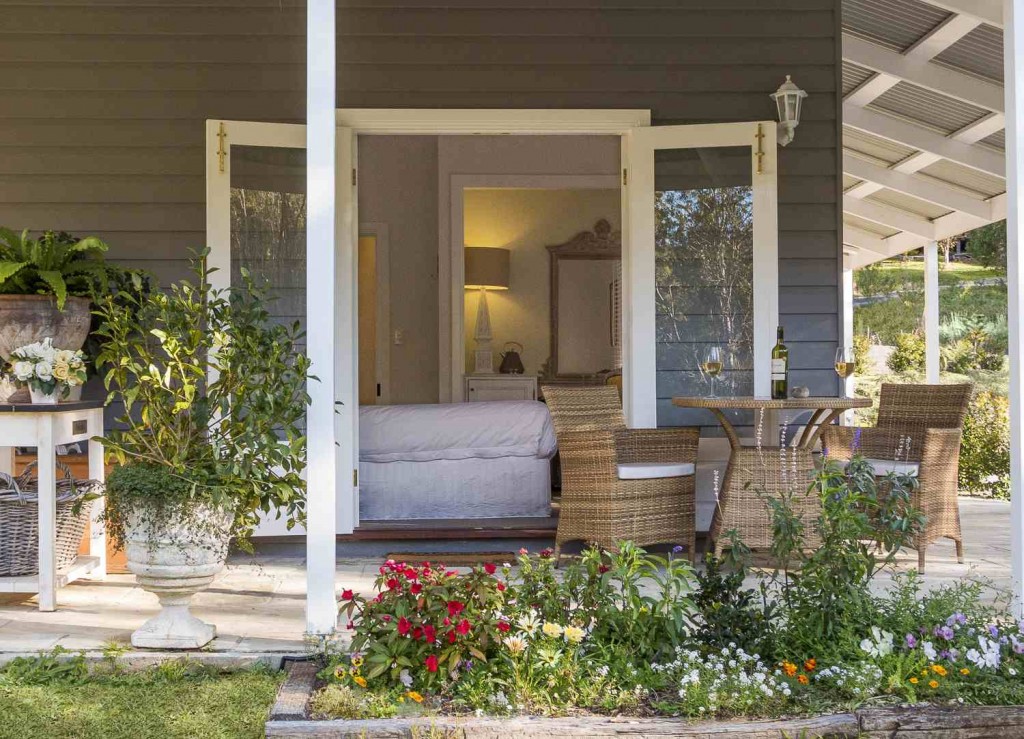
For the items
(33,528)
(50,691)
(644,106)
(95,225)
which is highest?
(644,106)

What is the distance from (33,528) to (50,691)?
1.27 metres

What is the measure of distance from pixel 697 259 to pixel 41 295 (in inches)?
125

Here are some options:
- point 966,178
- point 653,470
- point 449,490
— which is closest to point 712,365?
point 653,470

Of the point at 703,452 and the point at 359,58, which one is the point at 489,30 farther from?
the point at 703,452

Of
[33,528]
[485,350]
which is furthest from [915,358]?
[33,528]

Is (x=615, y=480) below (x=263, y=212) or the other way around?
below

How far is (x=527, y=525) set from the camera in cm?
568

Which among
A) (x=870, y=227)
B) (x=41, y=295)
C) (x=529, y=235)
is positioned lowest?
(x=41, y=295)

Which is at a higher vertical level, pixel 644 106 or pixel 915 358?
pixel 644 106

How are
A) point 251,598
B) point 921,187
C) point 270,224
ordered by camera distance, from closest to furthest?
1. point 251,598
2. point 270,224
3. point 921,187

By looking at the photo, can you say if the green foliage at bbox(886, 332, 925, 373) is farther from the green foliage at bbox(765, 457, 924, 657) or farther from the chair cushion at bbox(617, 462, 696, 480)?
the green foliage at bbox(765, 457, 924, 657)

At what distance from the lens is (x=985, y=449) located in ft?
31.1

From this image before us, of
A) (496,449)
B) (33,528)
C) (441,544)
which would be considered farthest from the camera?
(496,449)

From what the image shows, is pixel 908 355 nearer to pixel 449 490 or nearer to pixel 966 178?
pixel 966 178
